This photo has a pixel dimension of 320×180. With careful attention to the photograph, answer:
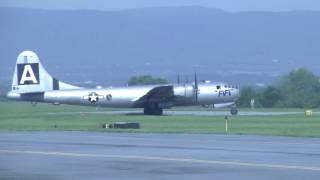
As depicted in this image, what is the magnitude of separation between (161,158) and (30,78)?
156 ft

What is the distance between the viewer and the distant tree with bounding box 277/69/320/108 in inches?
4338

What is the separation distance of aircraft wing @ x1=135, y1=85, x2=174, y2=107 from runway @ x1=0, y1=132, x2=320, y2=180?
118ft

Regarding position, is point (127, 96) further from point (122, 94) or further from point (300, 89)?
point (300, 89)

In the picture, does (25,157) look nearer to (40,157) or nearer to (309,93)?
(40,157)

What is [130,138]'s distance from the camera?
30641mm

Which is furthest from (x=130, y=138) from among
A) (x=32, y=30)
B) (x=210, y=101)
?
(x=32, y=30)

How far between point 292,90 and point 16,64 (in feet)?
205

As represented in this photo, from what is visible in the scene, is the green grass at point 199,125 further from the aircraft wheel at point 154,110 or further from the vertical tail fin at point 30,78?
the vertical tail fin at point 30,78

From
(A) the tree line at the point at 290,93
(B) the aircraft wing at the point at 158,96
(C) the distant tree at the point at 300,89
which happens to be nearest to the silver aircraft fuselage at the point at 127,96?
(B) the aircraft wing at the point at 158,96

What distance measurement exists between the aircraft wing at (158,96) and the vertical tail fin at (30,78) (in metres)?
6.00

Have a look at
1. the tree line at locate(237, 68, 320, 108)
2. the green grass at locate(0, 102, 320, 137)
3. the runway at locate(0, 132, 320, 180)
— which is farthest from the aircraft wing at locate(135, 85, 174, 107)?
the runway at locate(0, 132, 320, 180)

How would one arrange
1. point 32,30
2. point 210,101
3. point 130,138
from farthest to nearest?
1. point 32,30
2. point 210,101
3. point 130,138

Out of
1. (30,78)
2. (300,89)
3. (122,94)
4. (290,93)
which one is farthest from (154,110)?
(300,89)

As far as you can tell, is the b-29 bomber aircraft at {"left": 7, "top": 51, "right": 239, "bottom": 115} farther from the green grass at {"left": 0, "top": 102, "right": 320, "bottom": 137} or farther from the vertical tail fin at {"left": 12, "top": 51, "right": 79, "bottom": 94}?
the green grass at {"left": 0, "top": 102, "right": 320, "bottom": 137}
